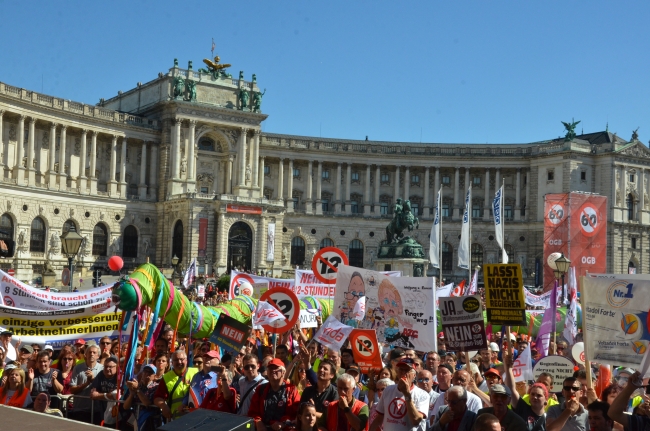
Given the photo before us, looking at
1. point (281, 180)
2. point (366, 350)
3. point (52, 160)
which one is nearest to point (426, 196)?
point (281, 180)

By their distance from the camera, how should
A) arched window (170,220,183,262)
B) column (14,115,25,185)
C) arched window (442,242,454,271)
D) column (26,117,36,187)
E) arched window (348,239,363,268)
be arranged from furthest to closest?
arched window (442,242,454,271)
arched window (348,239,363,268)
arched window (170,220,183,262)
column (26,117,36,187)
column (14,115,25,185)

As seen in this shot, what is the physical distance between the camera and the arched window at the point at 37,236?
61438mm

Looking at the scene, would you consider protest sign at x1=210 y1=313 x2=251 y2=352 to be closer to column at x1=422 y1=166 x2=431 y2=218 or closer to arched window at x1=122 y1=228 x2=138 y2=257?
arched window at x1=122 y1=228 x2=138 y2=257

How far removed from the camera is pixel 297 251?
76750 mm

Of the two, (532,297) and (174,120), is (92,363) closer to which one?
(532,297)

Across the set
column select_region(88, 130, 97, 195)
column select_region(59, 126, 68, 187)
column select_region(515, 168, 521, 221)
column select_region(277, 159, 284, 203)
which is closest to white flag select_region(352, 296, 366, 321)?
column select_region(59, 126, 68, 187)

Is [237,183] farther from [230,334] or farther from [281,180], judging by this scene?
[230,334]

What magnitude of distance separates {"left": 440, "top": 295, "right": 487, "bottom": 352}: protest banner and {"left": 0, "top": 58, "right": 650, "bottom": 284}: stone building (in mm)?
45959

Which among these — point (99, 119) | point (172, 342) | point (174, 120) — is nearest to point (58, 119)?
point (99, 119)

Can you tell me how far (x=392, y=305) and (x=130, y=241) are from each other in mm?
53937

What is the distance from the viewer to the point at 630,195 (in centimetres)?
8225

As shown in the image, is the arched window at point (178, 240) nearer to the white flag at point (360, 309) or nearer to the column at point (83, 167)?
the column at point (83, 167)

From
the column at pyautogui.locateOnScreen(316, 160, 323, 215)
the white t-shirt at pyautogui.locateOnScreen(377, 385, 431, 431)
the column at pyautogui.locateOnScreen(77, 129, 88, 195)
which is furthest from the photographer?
the column at pyautogui.locateOnScreen(316, 160, 323, 215)

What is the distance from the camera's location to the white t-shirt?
9.42 meters
